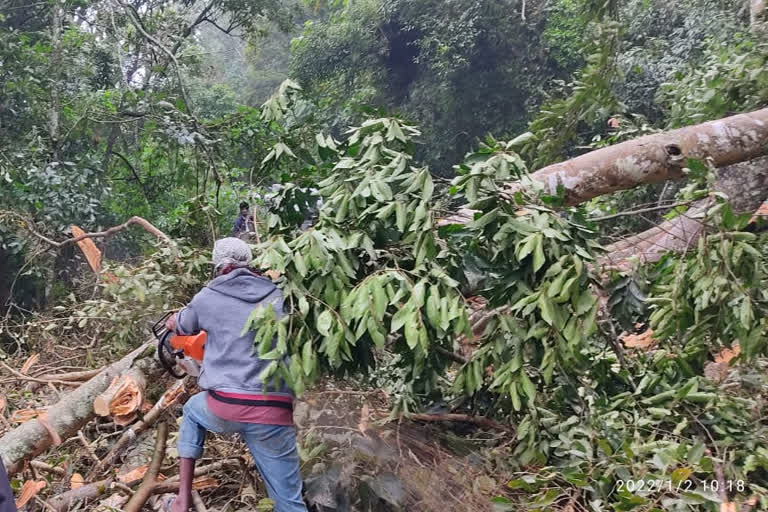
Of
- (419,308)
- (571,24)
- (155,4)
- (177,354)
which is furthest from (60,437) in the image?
(571,24)

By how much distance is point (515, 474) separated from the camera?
283 centimetres

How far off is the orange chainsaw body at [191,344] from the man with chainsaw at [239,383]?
6.6 inches

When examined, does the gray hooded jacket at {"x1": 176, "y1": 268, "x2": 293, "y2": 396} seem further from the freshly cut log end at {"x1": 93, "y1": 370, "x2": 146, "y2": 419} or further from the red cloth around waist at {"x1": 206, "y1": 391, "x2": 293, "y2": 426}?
the freshly cut log end at {"x1": 93, "y1": 370, "x2": 146, "y2": 419}

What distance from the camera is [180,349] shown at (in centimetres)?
291

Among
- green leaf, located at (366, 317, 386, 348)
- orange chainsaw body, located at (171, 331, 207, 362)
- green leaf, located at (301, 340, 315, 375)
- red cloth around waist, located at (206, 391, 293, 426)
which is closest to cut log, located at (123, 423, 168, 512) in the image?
orange chainsaw body, located at (171, 331, 207, 362)

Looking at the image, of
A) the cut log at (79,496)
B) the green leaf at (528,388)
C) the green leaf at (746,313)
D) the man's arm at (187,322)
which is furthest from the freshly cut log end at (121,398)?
the green leaf at (746,313)

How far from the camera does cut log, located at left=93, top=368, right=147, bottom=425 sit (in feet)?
11.2

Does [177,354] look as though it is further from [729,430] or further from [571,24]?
[571,24]

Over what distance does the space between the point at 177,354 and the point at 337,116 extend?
35.7 ft

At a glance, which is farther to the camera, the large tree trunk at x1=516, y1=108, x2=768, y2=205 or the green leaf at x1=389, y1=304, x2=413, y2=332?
the large tree trunk at x1=516, y1=108, x2=768, y2=205

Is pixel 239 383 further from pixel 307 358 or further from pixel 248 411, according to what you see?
pixel 307 358

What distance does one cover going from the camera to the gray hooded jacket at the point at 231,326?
2467 mm

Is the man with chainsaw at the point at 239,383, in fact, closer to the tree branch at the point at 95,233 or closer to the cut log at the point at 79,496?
the cut log at the point at 79,496
